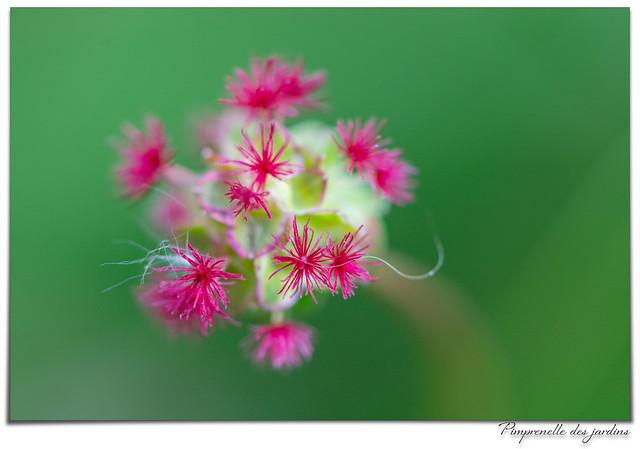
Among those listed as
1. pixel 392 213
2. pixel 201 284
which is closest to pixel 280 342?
pixel 201 284

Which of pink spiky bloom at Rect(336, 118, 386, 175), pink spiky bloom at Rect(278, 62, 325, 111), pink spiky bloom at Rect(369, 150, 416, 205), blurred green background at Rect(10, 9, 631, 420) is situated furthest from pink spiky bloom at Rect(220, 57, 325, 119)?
blurred green background at Rect(10, 9, 631, 420)

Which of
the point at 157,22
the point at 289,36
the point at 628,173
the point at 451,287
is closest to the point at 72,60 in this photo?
the point at 157,22

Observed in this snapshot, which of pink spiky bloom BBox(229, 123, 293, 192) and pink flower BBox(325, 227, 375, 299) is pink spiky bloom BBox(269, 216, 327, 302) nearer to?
pink flower BBox(325, 227, 375, 299)

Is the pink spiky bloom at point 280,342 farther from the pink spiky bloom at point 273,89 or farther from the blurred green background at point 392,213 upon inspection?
the blurred green background at point 392,213

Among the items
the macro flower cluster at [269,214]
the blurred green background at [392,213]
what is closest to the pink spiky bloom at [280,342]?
the macro flower cluster at [269,214]

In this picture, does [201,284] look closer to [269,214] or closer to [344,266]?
[269,214]

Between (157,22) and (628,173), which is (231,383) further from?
(628,173)
